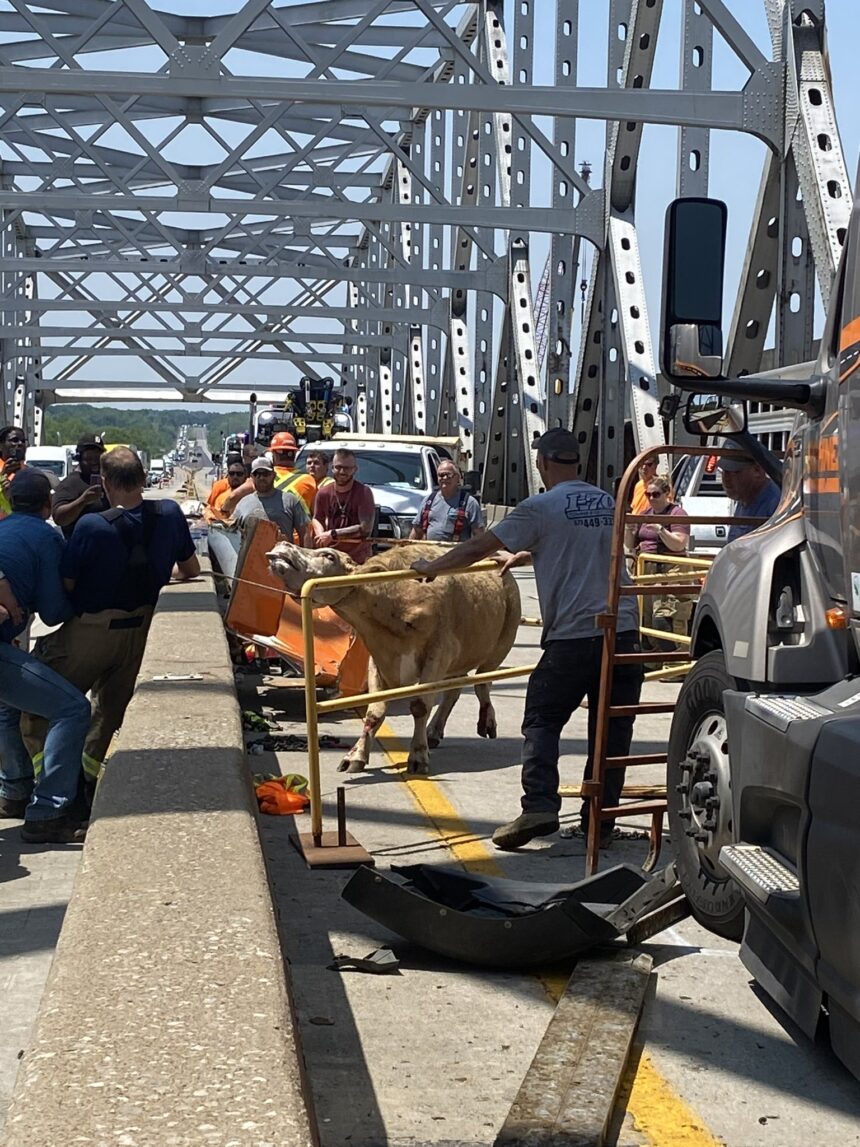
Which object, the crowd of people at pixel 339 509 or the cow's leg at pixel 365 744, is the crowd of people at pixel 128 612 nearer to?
the cow's leg at pixel 365 744

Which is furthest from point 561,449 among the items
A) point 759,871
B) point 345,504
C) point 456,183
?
point 456,183

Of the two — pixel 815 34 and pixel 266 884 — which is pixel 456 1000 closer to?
pixel 266 884

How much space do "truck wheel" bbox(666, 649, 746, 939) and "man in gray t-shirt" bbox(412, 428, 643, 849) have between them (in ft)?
5.65

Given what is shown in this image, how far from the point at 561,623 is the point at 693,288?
2.87 m

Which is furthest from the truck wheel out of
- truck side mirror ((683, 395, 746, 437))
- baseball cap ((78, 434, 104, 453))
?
baseball cap ((78, 434, 104, 453))

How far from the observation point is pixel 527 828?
7.75 metres

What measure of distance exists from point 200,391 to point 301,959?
64.6 metres

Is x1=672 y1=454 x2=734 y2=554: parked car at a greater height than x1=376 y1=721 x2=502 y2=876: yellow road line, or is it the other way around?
x1=672 y1=454 x2=734 y2=554: parked car

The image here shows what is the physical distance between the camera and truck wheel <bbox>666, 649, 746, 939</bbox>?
5512mm

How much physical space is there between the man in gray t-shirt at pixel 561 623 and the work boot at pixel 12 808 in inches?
107

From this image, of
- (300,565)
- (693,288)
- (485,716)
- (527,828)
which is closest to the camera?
(693,288)

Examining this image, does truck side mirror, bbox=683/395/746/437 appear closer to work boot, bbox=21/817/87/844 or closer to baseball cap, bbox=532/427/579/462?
baseball cap, bbox=532/427/579/462

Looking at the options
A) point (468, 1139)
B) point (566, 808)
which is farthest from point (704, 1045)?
point (566, 808)

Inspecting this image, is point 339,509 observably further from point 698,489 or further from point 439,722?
Result: point 698,489
